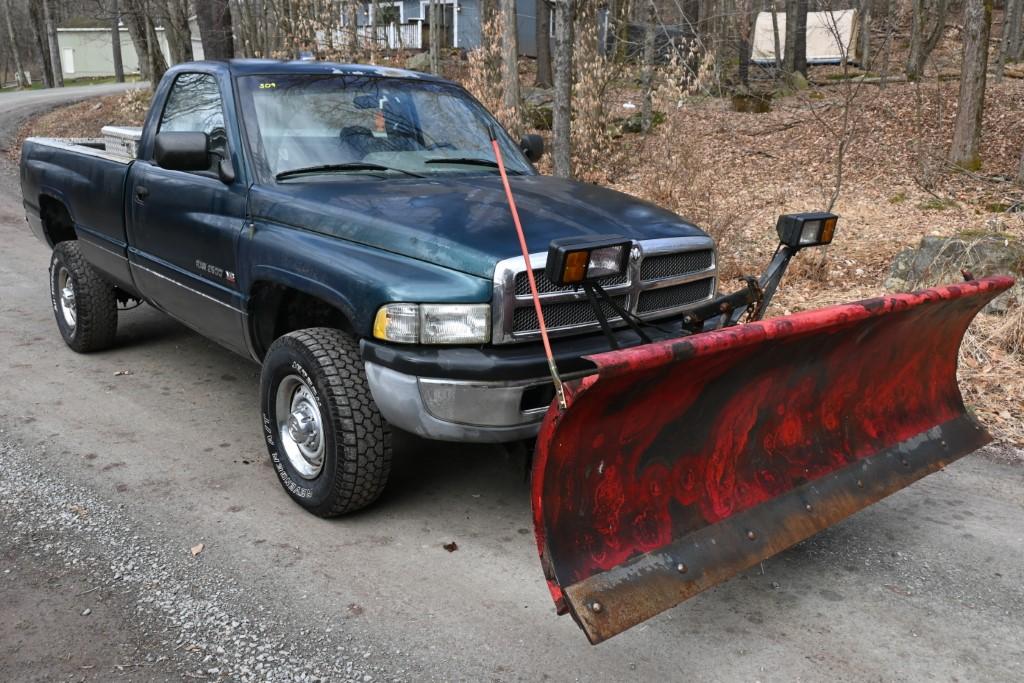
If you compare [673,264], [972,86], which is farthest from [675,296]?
[972,86]

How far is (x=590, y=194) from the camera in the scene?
4.57 m

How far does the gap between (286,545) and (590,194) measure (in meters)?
2.22

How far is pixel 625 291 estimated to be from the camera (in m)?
3.90

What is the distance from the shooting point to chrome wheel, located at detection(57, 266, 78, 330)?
21.2 ft

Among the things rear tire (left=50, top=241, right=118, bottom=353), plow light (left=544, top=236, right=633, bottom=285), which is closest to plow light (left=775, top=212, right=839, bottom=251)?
plow light (left=544, top=236, right=633, bottom=285)

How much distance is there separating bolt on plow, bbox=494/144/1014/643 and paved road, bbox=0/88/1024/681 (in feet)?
0.93

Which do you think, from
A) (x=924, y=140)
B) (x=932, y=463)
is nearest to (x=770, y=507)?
(x=932, y=463)

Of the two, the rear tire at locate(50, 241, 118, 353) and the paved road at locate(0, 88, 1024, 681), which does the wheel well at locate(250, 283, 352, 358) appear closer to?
the paved road at locate(0, 88, 1024, 681)

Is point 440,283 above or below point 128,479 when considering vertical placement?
above

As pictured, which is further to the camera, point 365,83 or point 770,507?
point 365,83

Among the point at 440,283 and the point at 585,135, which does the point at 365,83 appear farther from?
the point at 585,135

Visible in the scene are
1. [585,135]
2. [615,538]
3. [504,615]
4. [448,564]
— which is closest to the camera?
[615,538]

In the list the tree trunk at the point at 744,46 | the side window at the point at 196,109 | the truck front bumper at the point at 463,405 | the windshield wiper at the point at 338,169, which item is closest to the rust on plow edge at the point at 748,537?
the truck front bumper at the point at 463,405

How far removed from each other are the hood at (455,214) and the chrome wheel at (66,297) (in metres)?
2.81
